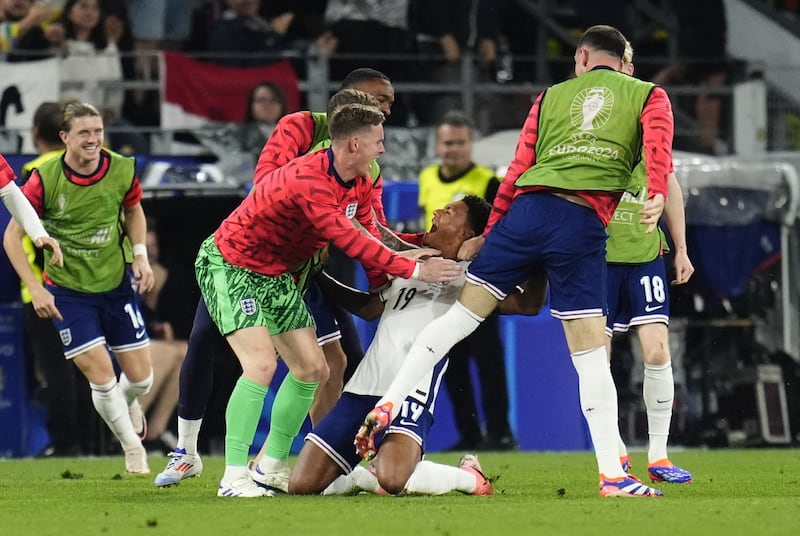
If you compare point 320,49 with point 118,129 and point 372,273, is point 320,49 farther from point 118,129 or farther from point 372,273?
point 372,273

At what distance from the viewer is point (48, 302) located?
28.1 ft

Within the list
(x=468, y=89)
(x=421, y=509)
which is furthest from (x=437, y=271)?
(x=468, y=89)

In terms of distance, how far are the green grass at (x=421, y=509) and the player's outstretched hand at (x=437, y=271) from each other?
1018mm

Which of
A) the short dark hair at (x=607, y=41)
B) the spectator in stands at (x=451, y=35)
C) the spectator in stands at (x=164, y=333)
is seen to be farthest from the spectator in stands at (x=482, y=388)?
the short dark hair at (x=607, y=41)

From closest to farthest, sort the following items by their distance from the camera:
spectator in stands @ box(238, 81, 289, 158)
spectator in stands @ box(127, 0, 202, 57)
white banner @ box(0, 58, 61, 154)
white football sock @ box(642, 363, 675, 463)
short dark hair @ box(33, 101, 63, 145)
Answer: white football sock @ box(642, 363, 675, 463) < short dark hair @ box(33, 101, 63, 145) < white banner @ box(0, 58, 61, 154) < spectator in stands @ box(238, 81, 289, 158) < spectator in stands @ box(127, 0, 202, 57)

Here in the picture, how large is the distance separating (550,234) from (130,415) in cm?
404

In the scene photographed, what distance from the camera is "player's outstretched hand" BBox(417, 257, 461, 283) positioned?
23.1 ft

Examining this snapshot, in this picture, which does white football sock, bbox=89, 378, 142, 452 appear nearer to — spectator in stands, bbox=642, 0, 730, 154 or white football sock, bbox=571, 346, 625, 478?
white football sock, bbox=571, 346, 625, 478

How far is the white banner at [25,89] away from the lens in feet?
40.4

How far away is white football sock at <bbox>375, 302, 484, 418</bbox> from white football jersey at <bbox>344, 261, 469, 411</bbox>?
1.37 feet

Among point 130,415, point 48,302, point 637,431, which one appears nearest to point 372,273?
point 48,302

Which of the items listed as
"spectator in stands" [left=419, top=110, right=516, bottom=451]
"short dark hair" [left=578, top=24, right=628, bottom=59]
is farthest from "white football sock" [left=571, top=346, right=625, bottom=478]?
"spectator in stands" [left=419, top=110, right=516, bottom=451]

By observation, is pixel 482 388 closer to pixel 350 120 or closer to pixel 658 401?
pixel 658 401

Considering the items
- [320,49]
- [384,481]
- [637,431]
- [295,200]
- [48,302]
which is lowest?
[637,431]
